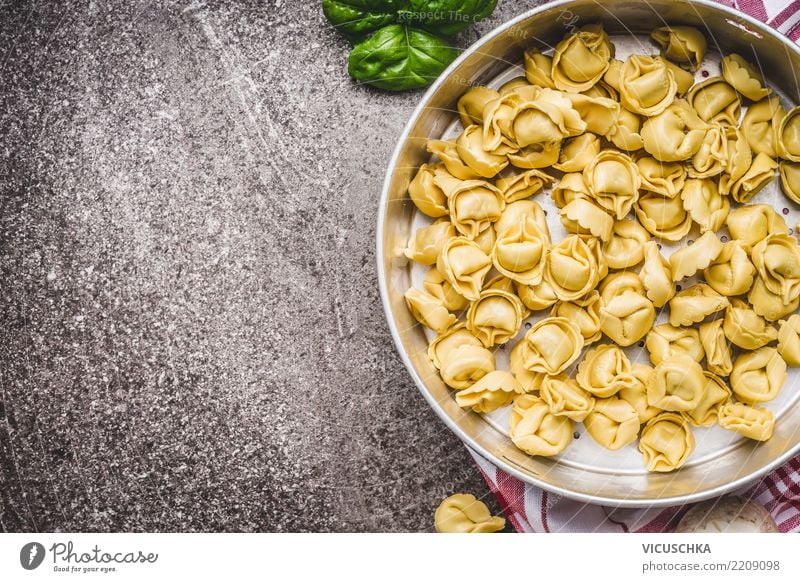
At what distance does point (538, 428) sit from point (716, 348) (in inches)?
8.5

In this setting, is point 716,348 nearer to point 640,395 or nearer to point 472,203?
point 640,395

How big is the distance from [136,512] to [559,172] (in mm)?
689

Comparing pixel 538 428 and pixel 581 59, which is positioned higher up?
pixel 581 59

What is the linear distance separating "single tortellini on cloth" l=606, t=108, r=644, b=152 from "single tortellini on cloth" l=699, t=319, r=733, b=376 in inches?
8.6

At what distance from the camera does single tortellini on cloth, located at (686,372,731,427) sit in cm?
72

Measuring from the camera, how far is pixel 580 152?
2.40 ft

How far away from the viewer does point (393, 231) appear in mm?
753

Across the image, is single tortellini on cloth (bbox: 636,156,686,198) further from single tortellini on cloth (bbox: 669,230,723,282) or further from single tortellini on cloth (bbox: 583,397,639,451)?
single tortellini on cloth (bbox: 583,397,639,451)

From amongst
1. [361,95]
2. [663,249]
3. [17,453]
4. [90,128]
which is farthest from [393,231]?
[17,453]

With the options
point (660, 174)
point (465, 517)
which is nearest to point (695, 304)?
point (660, 174)

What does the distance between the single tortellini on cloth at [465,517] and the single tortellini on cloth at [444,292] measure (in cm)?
24
